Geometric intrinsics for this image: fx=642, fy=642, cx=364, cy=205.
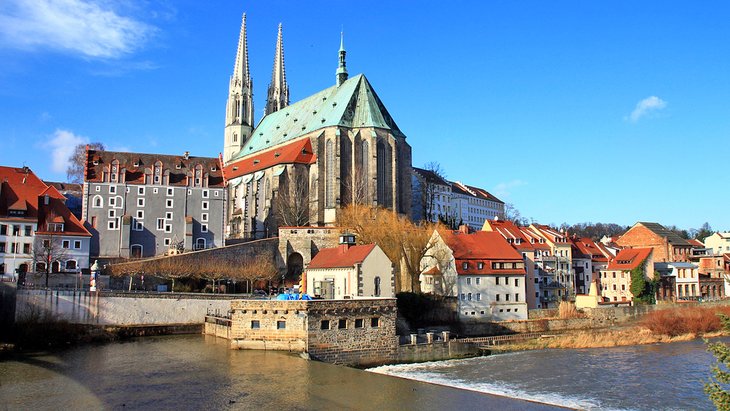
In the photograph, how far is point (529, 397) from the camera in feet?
89.6

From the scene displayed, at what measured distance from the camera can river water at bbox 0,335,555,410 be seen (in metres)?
25.1

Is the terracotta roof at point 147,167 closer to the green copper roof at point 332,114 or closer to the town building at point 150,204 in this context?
the town building at point 150,204

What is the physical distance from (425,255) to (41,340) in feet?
101

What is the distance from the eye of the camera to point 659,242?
79125 millimetres

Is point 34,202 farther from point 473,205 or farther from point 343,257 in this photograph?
point 473,205

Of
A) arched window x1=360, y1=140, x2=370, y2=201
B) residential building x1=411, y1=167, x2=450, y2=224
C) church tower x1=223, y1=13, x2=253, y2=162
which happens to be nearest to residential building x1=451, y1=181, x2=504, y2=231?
residential building x1=411, y1=167, x2=450, y2=224

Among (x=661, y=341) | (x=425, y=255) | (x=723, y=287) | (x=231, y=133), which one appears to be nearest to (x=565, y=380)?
(x=661, y=341)

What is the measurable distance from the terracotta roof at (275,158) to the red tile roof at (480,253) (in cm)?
2996

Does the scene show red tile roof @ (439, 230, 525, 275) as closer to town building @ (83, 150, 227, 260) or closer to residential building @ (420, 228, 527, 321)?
residential building @ (420, 228, 527, 321)

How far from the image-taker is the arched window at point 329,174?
79.8 m

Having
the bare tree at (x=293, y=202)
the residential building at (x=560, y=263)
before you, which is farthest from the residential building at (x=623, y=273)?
the bare tree at (x=293, y=202)

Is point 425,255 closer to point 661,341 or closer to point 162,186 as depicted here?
point 661,341

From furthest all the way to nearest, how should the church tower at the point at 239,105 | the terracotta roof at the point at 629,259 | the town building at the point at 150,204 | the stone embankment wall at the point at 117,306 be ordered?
the church tower at the point at 239,105 → the terracotta roof at the point at 629,259 → the town building at the point at 150,204 → the stone embankment wall at the point at 117,306

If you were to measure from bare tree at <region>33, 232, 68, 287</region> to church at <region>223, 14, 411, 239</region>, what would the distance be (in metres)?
23.2
